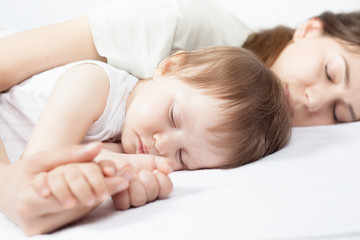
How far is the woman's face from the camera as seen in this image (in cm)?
131

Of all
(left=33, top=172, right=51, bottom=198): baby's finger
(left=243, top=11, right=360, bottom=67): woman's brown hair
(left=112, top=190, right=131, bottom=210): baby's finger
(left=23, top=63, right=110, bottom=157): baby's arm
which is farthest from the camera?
(left=243, top=11, right=360, bottom=67): woman's brown hair

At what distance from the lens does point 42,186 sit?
61 cm

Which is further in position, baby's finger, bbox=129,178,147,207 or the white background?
the white background

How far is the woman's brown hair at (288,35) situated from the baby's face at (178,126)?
1.77ft

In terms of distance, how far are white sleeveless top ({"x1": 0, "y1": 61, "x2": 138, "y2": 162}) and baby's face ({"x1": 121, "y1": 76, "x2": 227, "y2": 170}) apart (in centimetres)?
6

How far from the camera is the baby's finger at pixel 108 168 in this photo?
0.65 meters

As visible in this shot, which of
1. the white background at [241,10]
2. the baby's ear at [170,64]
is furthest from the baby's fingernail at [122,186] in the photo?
the white background at [241,10]

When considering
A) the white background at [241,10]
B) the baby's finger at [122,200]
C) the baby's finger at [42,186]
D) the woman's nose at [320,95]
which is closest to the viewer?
the baby's finger at [42,186]

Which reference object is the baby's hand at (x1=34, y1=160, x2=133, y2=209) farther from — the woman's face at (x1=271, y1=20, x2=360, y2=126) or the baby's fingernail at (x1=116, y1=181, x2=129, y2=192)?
the woman's face at (x1=271, y1=20, x2=360, y2=126)

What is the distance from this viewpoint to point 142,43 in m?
1.35

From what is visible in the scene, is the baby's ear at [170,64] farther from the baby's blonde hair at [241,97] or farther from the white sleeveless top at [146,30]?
the white sleeveless top at [146,30]

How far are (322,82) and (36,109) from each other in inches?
32.0

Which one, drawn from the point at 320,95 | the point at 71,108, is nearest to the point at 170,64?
the point at 71,108

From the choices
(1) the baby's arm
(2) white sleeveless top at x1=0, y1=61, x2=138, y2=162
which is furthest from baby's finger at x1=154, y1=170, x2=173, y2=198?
(2) white sleeveless top at x1=0, y1=61, x2=138, y2=162
